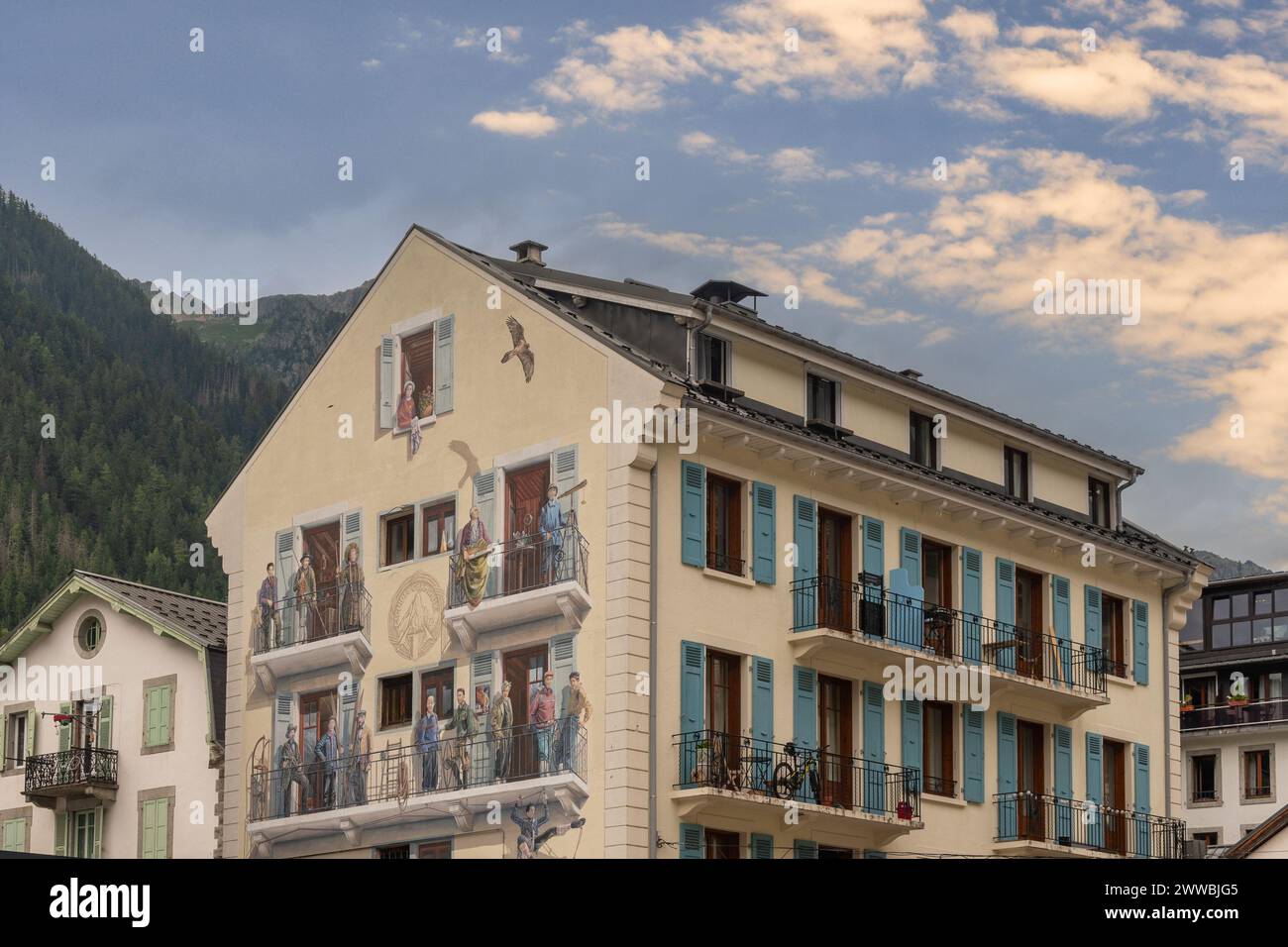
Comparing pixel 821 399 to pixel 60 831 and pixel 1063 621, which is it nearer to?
pixel 1063 621

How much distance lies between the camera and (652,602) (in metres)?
36.2

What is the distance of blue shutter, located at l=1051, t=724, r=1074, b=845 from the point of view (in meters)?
43.8

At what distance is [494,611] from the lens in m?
38.2

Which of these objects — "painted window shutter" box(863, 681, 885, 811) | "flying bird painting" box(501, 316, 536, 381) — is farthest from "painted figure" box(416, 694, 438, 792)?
"painted window shutter" box(863, 681, 885, 811)

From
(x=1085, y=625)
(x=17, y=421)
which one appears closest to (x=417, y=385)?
(x=1085, y=625)

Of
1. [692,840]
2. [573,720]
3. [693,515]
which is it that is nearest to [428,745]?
[573,720]

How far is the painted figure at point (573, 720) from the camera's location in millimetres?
36000

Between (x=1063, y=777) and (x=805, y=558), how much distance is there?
9631mm

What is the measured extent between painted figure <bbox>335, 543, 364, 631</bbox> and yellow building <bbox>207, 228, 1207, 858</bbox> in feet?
0.20
